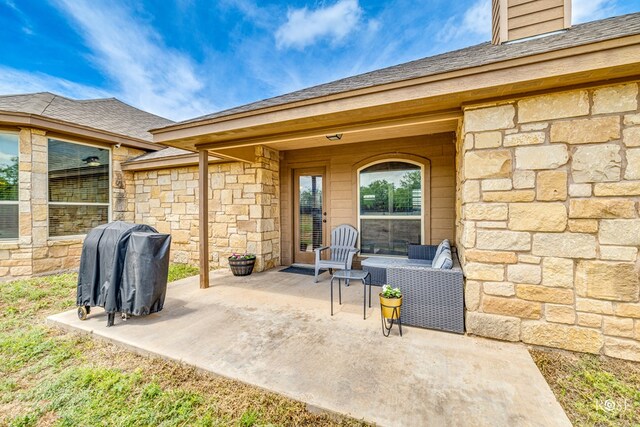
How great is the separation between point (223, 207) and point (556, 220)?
487 centimetres

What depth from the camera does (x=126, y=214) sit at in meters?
6.03

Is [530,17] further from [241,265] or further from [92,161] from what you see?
[92,161]

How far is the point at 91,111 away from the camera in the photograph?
6625 mm

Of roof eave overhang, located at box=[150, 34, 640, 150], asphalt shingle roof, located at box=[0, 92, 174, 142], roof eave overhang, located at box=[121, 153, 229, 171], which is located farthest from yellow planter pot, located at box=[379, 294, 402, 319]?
asphalt shingle roof, located at box=[0, 92, 174, 142]

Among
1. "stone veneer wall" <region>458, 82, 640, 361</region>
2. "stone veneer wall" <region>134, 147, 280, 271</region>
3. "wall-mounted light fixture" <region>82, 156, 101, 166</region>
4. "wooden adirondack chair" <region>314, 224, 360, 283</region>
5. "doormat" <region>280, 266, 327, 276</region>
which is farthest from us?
"wall-mounted light fixture" <region>82, 156, 101, 166</region>

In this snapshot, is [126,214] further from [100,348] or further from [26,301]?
[100,348]

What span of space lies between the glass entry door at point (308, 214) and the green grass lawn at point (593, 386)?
3576mm

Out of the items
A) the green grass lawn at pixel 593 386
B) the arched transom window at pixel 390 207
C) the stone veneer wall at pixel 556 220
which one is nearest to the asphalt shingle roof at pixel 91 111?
the arched transom window at pixel 390 207

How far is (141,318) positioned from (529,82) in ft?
13.9

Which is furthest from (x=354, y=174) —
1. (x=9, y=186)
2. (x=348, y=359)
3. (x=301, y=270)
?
(x=9, y=186)

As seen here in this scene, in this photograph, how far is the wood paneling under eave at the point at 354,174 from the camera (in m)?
4.06

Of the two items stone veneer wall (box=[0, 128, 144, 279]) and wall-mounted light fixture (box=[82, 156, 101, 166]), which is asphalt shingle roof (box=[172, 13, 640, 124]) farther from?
wall-mounted light fixture (box=[82, 156, 101, 166])

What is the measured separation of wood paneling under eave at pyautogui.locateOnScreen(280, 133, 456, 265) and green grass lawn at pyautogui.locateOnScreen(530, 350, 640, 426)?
2.23 m

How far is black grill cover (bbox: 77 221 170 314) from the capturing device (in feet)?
8.46
